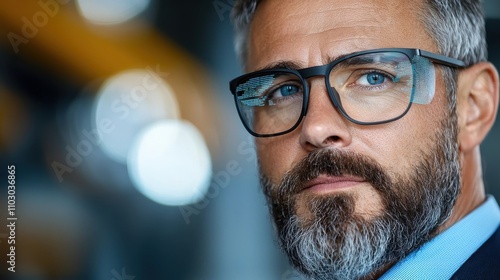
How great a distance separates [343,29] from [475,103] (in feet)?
1.13

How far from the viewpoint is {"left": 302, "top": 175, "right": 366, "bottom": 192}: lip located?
120 centimetres

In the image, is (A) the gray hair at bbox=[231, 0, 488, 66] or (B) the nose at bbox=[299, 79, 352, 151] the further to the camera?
(A) the gray hair at bbox=[231, 0, 488, 66]

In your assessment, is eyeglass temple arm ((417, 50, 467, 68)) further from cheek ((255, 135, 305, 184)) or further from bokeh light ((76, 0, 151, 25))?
bokeh light ((76, 0, 151, 25))

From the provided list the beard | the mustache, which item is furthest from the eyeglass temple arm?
the mustache

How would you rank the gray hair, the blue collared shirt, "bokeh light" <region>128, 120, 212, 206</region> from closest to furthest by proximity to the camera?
the blue collared shirt, the gray hair, "bokeh light" <region>128, 120, 212, 206</region>

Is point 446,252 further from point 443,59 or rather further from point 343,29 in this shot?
point 343,29

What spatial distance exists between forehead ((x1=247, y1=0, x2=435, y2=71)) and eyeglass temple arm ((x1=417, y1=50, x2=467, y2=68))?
3cm

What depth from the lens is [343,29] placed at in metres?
1.29

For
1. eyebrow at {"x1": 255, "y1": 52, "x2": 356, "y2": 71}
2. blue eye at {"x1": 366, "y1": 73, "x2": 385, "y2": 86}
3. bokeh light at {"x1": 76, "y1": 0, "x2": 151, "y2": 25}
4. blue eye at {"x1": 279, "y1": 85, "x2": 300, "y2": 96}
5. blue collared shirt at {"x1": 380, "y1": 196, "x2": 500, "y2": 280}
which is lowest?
blue collared shirt at {"x1": 380, "y1": 196, "x2": 500, "y2": 280}

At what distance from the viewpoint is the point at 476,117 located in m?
1.35

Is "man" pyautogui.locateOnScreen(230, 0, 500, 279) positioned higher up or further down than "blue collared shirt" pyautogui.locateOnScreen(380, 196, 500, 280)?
higher up

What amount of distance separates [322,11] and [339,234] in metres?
0.48

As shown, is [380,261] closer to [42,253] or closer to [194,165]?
[42,253]

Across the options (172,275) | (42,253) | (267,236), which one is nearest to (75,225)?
(42,253)
